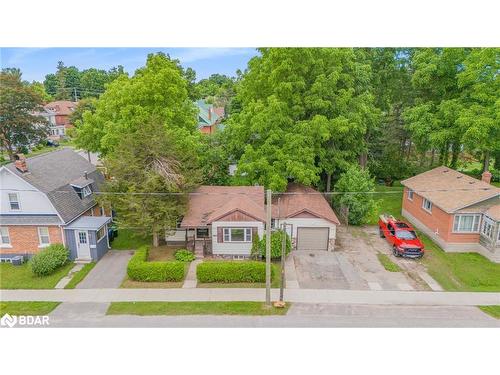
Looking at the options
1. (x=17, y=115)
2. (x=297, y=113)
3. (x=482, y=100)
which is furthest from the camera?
(x=17, y=115)

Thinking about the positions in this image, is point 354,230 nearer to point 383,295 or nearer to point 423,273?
point 423,273

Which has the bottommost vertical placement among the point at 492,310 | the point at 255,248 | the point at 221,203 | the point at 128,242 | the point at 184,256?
the point at 492,310

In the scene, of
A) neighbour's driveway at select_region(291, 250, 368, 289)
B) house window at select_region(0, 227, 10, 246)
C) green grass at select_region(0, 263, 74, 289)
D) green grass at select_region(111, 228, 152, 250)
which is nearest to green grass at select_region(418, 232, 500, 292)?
neighbour's driveway at select_region(291, 250, 368, 289)

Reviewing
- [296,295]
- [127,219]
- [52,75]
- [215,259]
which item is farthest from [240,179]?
[52,75]

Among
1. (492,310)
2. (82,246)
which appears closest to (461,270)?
(492,310)

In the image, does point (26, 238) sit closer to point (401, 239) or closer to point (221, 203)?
point (221, 203)

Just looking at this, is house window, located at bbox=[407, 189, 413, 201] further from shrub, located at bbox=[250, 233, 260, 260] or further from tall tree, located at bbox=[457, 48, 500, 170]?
shrub, located at bbox=[250, 233, 260, 260]

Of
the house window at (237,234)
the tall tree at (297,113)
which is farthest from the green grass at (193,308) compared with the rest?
the tall tree at (297,113)
